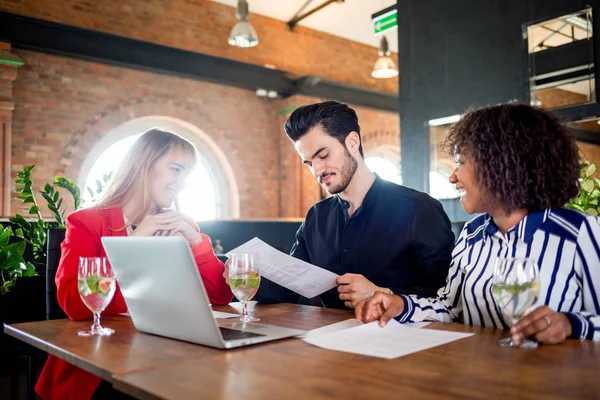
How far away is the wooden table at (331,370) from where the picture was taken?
841mm

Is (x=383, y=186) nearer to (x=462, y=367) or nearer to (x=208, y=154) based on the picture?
(x=462, y=367)

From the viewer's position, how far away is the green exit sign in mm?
6227

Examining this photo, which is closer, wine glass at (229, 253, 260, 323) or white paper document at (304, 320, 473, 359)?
white paper document at (304, 320, 473, 359)

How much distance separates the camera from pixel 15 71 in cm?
639

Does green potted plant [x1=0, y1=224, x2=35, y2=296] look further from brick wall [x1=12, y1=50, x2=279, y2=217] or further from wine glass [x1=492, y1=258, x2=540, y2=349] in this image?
brick wall [x1=12, y1=50, x2=279, y2=217]

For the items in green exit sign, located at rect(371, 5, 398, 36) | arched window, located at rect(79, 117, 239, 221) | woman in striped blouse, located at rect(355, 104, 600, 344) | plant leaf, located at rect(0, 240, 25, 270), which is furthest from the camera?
arched window, located at rect(79, 117, 239, 221)

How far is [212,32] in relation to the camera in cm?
823

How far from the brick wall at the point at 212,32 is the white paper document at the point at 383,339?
6742mm

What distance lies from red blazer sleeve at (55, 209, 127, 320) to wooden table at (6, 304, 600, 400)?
32 centimetres

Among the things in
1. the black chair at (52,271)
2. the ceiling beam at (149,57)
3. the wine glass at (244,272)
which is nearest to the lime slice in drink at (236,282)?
the wine glass at (244,272)

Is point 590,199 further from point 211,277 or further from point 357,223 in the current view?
point 211,277

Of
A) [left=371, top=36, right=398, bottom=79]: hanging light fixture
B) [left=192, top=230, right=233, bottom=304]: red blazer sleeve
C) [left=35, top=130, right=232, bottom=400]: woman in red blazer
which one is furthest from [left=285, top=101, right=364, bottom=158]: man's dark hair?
[left=371, top=36, right=398, bottom=79]: hanging light fixture

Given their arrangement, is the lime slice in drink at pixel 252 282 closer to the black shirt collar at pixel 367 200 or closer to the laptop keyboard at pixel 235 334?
the laptop keyboard at pixel 235 334

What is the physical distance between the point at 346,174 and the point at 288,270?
0.66 metres
